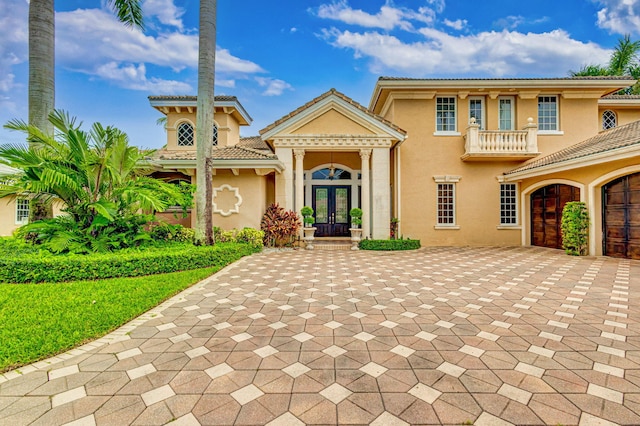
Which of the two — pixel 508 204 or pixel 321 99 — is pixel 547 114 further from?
pixel 321 99

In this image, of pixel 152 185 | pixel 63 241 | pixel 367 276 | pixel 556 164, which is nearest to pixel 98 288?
pixel 63 241

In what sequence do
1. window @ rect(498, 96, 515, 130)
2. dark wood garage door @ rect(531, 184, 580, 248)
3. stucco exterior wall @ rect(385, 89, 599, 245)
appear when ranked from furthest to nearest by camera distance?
window @ rect(498, 96, 515, 130) < stucco exterior wall @ rect(385, 89, 599, 245) < dark wood garage door @ rect(531, 184, 580, 248)

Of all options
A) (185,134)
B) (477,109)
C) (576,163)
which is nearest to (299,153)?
(185,134)

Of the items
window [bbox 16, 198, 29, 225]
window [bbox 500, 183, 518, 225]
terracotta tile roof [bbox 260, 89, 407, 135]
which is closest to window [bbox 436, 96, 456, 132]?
terracotta tile roof [bbox 260, 89, 407, 135]

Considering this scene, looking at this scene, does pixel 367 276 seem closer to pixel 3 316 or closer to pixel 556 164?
pixel 3 316

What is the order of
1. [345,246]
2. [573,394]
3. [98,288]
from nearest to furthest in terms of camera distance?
[573,394] < [98,288] < [345,246]

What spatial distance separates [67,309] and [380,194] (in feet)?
34.6

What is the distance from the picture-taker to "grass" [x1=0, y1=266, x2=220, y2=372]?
11.1ft

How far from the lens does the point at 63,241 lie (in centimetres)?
761

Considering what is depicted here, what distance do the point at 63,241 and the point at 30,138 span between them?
122 inches

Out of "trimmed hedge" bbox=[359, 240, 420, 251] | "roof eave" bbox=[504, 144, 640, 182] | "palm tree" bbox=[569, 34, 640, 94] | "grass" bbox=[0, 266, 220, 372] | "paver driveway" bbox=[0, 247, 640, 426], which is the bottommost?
"paver driveway" bbox=[0, 247, 640, 426]

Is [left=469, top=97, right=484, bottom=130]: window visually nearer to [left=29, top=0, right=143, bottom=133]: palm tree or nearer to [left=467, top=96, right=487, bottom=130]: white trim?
[left=467, top=96, right=487, bottom=130]: white trim

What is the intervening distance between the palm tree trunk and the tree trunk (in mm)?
4337

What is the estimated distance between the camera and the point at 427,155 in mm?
13773
